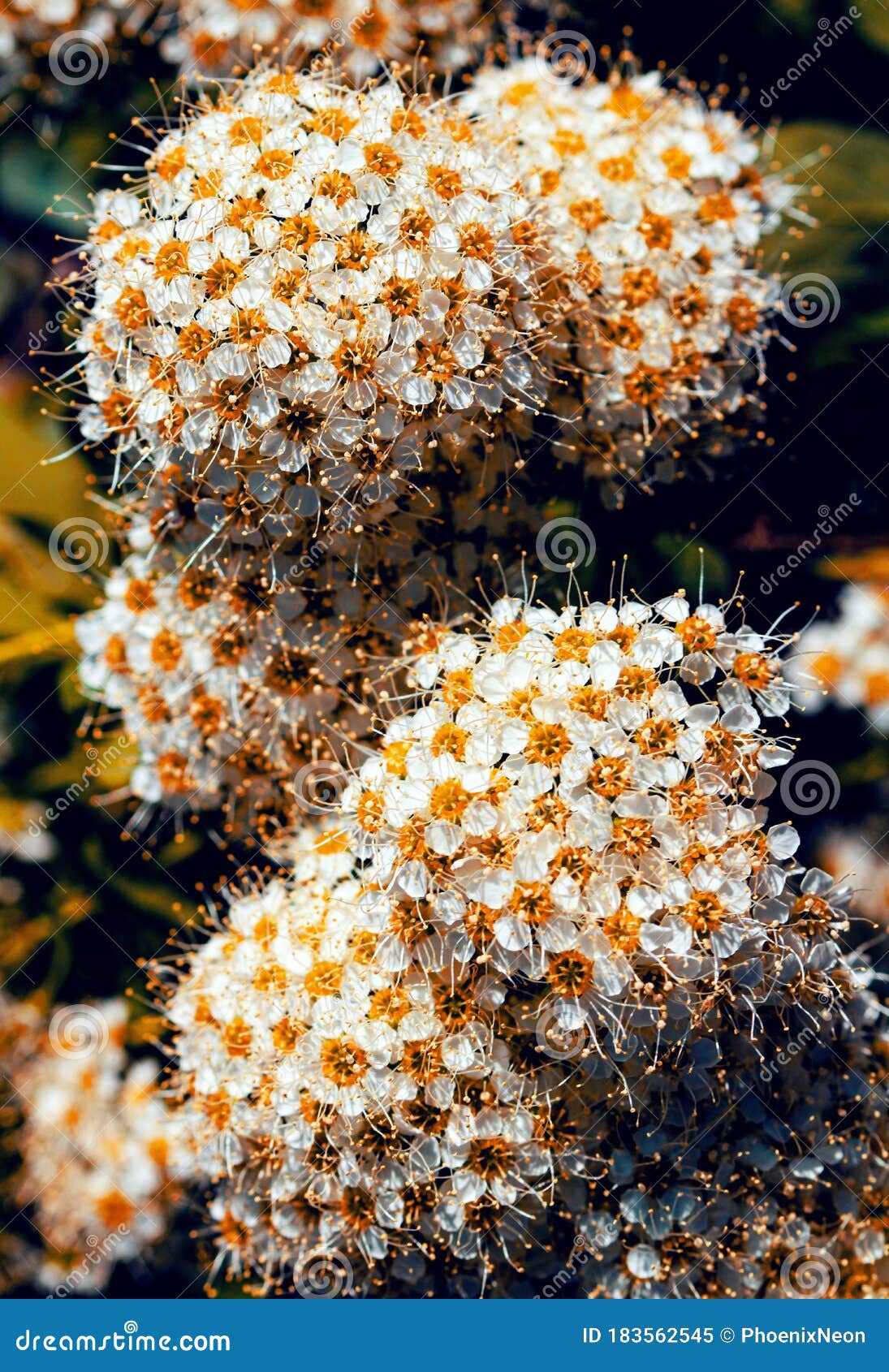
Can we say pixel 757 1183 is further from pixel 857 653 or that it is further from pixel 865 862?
pixel 857 653

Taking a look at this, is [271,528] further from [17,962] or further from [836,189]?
[836,189]

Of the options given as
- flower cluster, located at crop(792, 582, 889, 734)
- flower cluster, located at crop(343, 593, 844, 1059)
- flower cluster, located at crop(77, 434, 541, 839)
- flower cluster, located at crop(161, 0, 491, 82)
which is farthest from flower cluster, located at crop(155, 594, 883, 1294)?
flower cluster, located at crop(161, 0, 491, 82)

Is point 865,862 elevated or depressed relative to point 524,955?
elevated

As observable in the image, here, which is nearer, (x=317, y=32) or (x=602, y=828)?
(x=602, y=828)

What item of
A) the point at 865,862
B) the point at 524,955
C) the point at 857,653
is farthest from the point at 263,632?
the point at 857,653

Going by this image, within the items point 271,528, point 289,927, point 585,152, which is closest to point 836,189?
point 585,152

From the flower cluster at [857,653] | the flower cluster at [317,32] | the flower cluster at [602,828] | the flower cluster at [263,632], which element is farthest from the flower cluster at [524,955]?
the flower cluster at [317,32]
